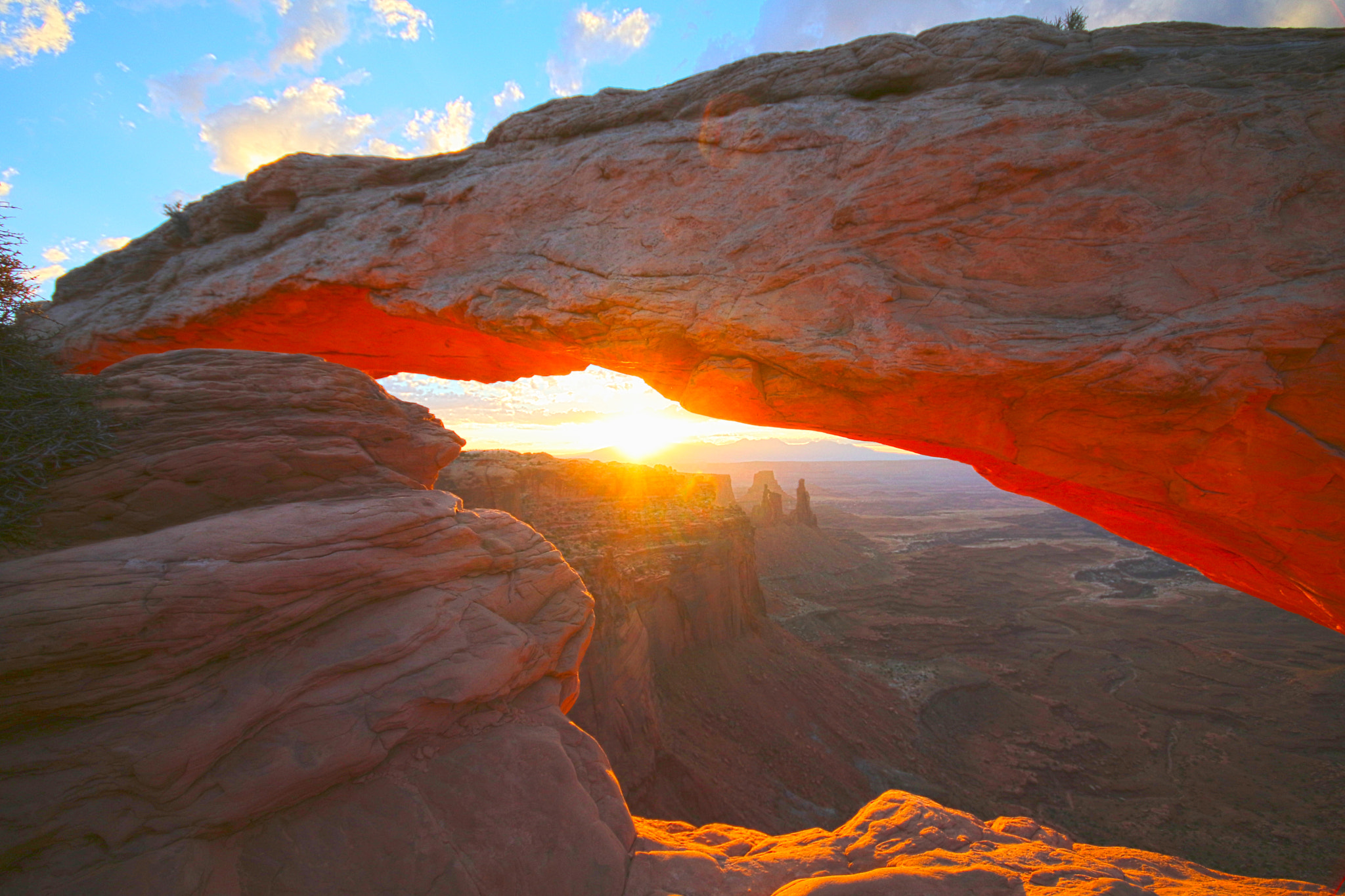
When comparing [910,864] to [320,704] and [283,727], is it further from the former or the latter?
[283,727]

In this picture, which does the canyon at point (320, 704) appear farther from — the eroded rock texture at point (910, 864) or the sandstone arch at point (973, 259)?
→ the sandstone arch at point (973, 259)

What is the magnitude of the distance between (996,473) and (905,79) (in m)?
6.90

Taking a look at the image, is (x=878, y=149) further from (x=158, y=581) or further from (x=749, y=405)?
(x=158, y=581)

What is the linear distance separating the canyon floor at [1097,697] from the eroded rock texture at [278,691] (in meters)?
12.2

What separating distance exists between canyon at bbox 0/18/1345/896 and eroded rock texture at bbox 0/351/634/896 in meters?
0.03

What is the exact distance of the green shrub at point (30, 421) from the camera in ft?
14.9

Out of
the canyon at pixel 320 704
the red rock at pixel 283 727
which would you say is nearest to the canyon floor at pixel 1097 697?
the canyon at pixel 320 704

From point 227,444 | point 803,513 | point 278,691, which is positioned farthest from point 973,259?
point 803,513

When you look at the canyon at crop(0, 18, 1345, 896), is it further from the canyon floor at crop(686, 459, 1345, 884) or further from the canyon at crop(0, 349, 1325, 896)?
the canyon floor at crop(686, 459, 1345, 884)

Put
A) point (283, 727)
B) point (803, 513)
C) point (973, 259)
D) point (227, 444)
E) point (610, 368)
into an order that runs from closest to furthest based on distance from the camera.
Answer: point (283, 727) < point (227, 444) < point (973, 259) < point (610, 368) < point (803, 513)

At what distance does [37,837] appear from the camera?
3.47m

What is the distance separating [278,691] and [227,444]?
9.51ft

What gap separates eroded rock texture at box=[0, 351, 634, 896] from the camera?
12.2 feet

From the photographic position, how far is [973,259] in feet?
20.9
